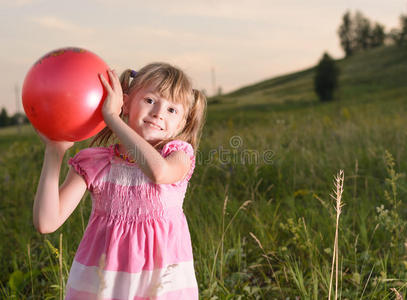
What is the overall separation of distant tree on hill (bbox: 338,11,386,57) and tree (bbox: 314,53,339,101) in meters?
43.5

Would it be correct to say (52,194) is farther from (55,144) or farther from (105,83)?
(105,83)

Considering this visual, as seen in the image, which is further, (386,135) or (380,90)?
(380,90)

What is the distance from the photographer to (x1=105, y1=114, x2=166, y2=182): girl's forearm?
1.68 metres

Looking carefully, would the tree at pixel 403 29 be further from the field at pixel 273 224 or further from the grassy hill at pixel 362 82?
the field at pixel 273 224

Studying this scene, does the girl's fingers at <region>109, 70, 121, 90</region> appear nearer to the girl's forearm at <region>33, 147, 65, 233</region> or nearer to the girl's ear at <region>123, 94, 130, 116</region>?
the girl's ear at <region>123, 94, 130, 116</region>

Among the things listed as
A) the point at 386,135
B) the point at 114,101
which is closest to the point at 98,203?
the point at 114,101

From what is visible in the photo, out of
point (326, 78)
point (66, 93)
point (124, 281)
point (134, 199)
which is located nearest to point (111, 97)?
point (66, 93)

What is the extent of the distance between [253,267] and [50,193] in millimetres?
1681

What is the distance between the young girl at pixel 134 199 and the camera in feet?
5.92

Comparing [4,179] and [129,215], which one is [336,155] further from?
[4,179]

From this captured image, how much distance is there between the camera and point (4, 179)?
5.36m
